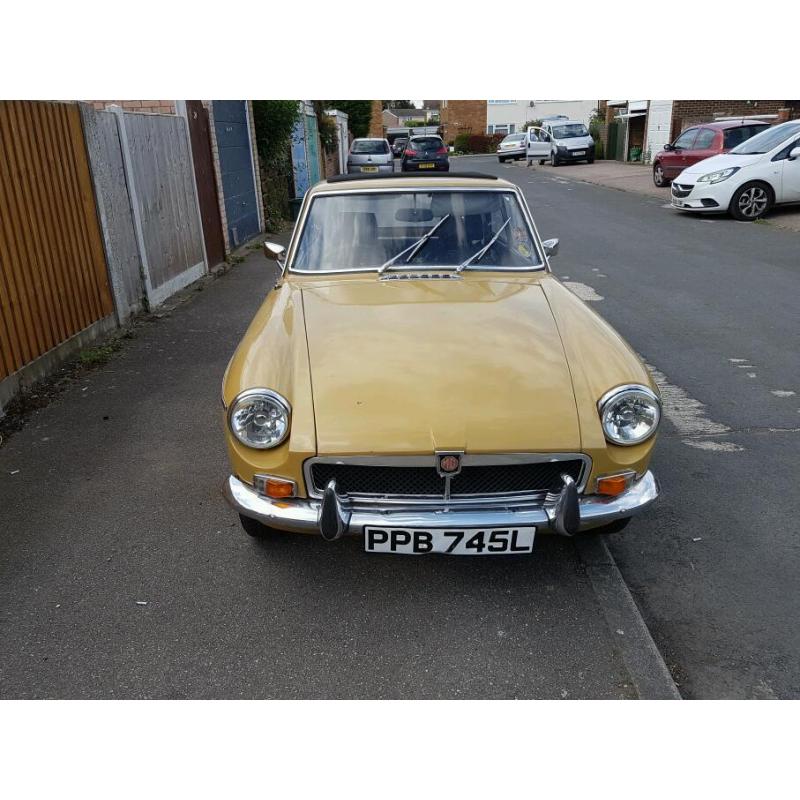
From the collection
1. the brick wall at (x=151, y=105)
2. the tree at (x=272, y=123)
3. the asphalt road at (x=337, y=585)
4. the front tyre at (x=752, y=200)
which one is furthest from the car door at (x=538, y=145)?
the asphalt road at (x=337, y=585)

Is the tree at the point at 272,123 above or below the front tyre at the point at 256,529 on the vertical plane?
above

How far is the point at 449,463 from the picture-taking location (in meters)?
2.85

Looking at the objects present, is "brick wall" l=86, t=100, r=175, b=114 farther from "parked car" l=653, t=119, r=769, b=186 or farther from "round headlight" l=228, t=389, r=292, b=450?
"parked car" l=653, t=119, r=769, b=186

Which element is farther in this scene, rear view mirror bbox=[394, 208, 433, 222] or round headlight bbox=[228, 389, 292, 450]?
rear view mirror bbox=[394, 208, 433, 222]

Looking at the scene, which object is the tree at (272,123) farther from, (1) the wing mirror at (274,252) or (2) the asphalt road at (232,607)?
(2) the asphalt road at (232,607)

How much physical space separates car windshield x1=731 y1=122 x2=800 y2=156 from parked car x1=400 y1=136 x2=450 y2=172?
14.2 meters

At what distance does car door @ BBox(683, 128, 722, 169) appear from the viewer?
16.7 meters

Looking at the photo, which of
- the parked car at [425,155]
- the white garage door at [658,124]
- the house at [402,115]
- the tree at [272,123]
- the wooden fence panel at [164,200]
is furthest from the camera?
the house at [402,115]

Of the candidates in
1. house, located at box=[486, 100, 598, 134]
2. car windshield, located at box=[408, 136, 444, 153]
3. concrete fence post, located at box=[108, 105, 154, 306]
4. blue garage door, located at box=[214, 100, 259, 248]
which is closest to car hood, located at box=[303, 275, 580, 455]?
concrete fence post, located at box=[108, 105, 154, 306]

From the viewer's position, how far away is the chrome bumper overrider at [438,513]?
2.84 metres

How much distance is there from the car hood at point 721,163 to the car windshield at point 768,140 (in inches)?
7.9

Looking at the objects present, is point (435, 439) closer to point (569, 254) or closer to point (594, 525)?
point (594, 525)

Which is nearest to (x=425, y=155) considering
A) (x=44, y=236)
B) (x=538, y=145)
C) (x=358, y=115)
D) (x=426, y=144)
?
(x=426, y=144)

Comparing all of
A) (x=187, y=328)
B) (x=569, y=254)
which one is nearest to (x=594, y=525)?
(x=187, y=328)
